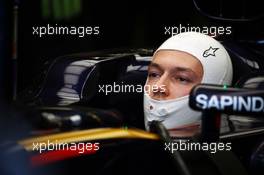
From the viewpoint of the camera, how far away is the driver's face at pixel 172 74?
1.22m

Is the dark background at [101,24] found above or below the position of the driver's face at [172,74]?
above

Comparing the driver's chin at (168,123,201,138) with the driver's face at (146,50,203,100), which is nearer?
the driver's chin at (168,123,201,138)

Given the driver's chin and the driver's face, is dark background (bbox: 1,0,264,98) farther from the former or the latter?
the driver's chin

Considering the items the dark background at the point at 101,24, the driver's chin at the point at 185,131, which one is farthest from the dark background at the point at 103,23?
the driver's chin at the point at 185,131

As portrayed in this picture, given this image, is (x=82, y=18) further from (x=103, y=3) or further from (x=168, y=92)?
(x=168, y=92)

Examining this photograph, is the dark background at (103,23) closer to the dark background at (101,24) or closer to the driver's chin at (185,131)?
the dark background at (101,24)

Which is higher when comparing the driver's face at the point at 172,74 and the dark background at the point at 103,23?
the dark background at the point at 103,23

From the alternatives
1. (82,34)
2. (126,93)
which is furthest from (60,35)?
(126,93)

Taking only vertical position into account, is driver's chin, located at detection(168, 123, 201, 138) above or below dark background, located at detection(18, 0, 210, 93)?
below

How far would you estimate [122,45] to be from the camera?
1259 mm

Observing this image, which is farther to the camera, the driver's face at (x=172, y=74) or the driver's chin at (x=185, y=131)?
the driver's face at (x=172, y=74)

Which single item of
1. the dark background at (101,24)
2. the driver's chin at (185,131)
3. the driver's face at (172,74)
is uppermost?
the dark background at (101,24)

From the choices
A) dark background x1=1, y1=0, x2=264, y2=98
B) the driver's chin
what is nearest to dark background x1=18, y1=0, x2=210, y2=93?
dark background x1=1, y1=0, x2=264, y2=98

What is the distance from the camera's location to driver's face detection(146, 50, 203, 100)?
47.9 inches
